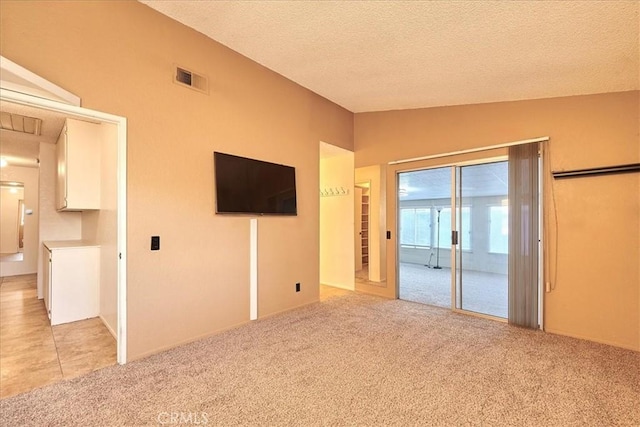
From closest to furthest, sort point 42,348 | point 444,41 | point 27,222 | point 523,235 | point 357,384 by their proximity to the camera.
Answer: point 357,384, point 444,41, point 42,348, point 523,235, point 27,222

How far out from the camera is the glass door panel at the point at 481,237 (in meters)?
3.92

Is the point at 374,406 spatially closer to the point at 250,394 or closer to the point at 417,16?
the point at 250,394

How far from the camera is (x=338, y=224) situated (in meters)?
5.43

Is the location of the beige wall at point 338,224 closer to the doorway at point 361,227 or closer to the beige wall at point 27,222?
the doorway at point 361,227

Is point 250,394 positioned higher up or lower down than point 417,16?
lower down

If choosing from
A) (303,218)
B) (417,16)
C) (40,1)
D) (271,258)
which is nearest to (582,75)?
(417,16)

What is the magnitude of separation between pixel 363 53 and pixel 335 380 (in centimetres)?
311

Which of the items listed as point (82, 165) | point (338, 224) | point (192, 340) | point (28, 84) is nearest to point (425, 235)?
point (338, 224)

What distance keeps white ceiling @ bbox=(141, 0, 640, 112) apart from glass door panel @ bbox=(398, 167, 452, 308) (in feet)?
5.04

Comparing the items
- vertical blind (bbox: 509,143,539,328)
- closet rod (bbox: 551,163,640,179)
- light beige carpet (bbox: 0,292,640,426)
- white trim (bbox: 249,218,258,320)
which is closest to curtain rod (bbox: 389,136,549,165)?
vertical blind (bbox: 509,143,539,328)

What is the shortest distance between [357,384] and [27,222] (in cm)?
847

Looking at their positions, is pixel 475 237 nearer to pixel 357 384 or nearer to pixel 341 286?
pixel 341 286

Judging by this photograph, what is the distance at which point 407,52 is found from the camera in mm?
2820

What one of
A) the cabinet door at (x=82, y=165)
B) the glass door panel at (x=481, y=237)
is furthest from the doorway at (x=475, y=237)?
the cabinet door at (x=82, y=165)
